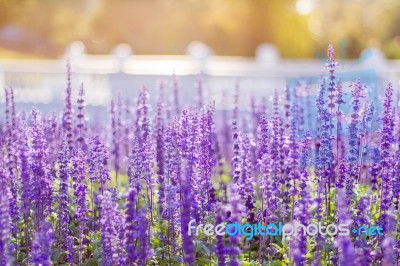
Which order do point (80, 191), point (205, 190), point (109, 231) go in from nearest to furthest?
point (109, 231) → point (80, 191) → point (205, 190)

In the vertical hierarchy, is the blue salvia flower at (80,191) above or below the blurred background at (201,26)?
below

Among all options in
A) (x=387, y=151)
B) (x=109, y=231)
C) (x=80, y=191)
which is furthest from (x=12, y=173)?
(x=387, y=151)

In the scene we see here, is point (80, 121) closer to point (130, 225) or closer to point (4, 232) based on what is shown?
point (4, 232)

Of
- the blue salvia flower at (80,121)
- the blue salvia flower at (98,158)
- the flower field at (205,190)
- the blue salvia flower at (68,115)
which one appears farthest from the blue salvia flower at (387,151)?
the blue salvia flower at (68,115)

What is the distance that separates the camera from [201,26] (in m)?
38.4

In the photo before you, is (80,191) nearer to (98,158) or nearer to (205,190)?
(98,158)

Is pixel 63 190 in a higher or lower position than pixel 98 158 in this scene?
lower

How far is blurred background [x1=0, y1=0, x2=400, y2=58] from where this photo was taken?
32.6 m

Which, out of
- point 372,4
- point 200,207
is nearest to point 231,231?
point 200,207

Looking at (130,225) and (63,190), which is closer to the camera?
(130,225)

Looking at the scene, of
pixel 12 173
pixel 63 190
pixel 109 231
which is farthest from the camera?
pixel 12 173

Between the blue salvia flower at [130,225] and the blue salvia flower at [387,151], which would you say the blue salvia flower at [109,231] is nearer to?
the blue salvia flower at [130,225]

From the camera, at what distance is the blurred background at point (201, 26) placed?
107 feet

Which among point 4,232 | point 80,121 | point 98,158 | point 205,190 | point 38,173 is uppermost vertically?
point 80,121
